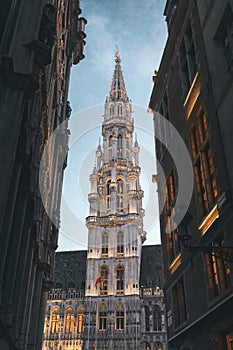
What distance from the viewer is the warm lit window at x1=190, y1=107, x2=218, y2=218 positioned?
19.6 m

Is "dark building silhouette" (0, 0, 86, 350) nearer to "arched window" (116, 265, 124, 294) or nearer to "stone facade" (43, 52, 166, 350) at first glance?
"stone facade" (43, 52, 166, 350)

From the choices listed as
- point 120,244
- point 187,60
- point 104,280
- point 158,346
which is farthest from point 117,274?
point 187,60

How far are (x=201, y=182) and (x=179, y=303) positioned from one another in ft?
25.9

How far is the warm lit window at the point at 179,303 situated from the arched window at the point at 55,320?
2270 inches

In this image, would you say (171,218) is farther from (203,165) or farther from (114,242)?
(114,242)

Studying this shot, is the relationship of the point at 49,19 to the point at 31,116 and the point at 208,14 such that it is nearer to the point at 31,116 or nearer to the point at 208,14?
the point at 31,116

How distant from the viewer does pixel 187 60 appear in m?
25.5

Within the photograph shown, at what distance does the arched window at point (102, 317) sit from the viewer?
73.1m

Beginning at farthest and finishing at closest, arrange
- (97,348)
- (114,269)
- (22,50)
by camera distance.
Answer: (114,269), (97,348), (22,50)

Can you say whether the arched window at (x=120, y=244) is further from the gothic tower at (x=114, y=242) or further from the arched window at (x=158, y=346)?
the arched window at (x=158, y=346)

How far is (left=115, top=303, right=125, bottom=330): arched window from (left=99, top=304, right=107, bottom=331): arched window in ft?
7.28

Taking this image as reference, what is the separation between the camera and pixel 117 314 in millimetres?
74188

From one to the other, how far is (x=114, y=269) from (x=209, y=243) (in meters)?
62.4

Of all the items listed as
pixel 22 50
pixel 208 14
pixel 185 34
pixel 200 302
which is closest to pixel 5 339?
pixel 200 302
